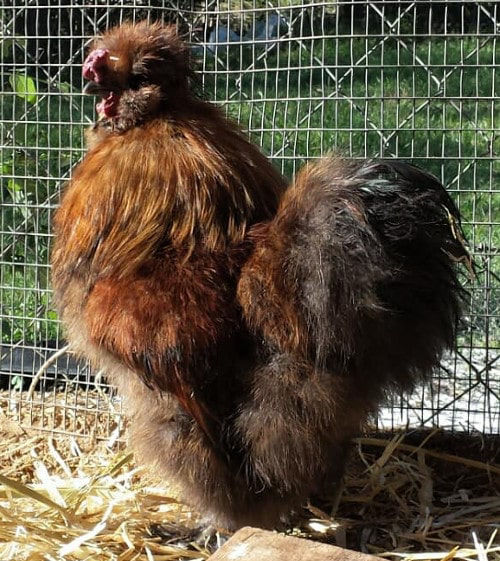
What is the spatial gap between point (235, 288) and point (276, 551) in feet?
2.57

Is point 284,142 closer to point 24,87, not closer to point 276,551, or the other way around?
point 24,87

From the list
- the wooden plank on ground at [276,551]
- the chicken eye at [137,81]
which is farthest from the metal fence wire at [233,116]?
the wooden plank on ground at [276,551]

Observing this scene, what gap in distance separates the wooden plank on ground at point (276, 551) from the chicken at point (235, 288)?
41 centimetres

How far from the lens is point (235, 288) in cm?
256

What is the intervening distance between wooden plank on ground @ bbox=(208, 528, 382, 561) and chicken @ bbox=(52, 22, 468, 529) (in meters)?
0.41

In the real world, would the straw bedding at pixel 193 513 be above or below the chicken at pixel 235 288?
below

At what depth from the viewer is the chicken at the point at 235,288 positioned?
7.82 feet

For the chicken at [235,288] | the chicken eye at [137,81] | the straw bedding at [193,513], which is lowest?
the straw bedding at [193,513]

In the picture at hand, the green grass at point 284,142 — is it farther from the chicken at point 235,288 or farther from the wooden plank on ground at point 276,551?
the wooden plank on ground at point 276,551

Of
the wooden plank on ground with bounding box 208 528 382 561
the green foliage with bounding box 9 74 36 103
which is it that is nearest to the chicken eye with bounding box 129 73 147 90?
the green foliage with bounding box 9 74 36 103

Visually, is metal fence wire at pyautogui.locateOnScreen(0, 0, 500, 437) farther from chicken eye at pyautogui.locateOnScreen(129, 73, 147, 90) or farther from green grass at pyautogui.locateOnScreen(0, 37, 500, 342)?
chicken eye at pyautogui.locateOnScreen(129, 73, 147, 90)

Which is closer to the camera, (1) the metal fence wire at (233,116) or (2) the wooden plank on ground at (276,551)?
(2) the wooden plank on ground at (276,551)

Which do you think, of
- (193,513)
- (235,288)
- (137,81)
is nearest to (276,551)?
(235,288)

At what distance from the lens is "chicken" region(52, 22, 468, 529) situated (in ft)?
7.82
